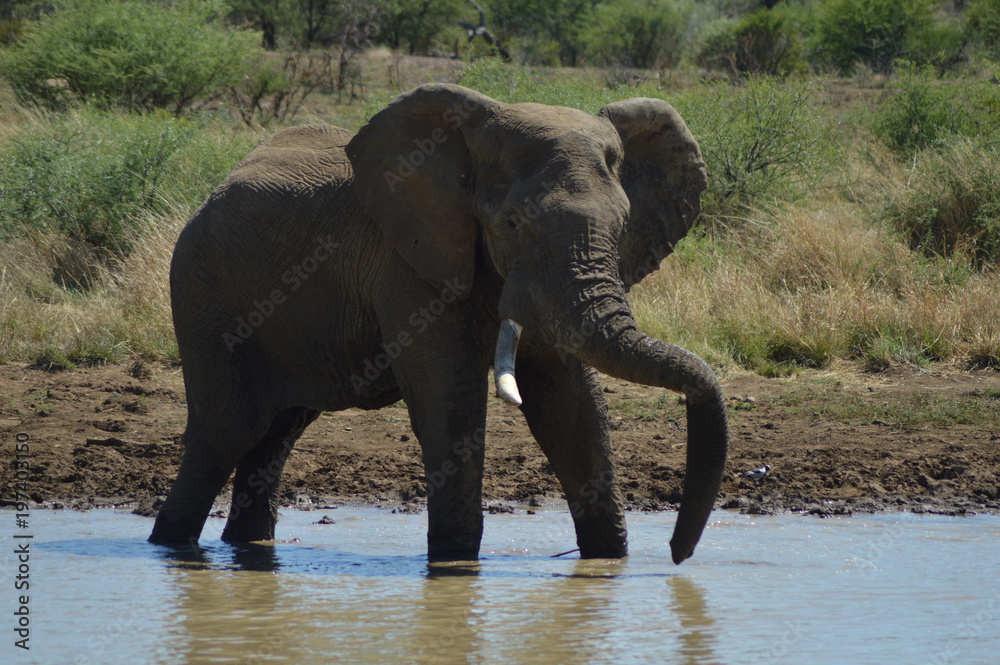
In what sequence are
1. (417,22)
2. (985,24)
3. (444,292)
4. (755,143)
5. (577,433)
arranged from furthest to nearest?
(417,22) → (985,24) → (755,143) → (577,433) → (444,292)

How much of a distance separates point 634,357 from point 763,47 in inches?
884

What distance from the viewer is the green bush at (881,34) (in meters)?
25.1

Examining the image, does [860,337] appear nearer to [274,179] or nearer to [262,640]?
[274,179]

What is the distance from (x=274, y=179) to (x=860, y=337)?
562cm

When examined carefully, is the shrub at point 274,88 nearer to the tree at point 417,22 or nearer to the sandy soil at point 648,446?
the tree at point 417,22

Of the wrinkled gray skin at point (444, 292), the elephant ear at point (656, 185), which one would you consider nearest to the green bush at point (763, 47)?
the elephant ear at point (656, 185)

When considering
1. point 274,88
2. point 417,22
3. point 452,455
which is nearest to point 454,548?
point 452,455

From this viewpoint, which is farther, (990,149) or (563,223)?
(990,149)

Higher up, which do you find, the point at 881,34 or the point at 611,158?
the point at 881,34

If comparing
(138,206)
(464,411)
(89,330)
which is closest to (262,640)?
(464,411)

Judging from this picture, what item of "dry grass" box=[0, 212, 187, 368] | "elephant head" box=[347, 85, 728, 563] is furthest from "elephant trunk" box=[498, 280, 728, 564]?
"dry grass" box=[0, 212, 187, 368]

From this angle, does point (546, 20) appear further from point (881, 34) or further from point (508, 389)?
point (508, 389)

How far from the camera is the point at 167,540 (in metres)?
6.15

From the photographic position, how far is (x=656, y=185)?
5.71 metres
